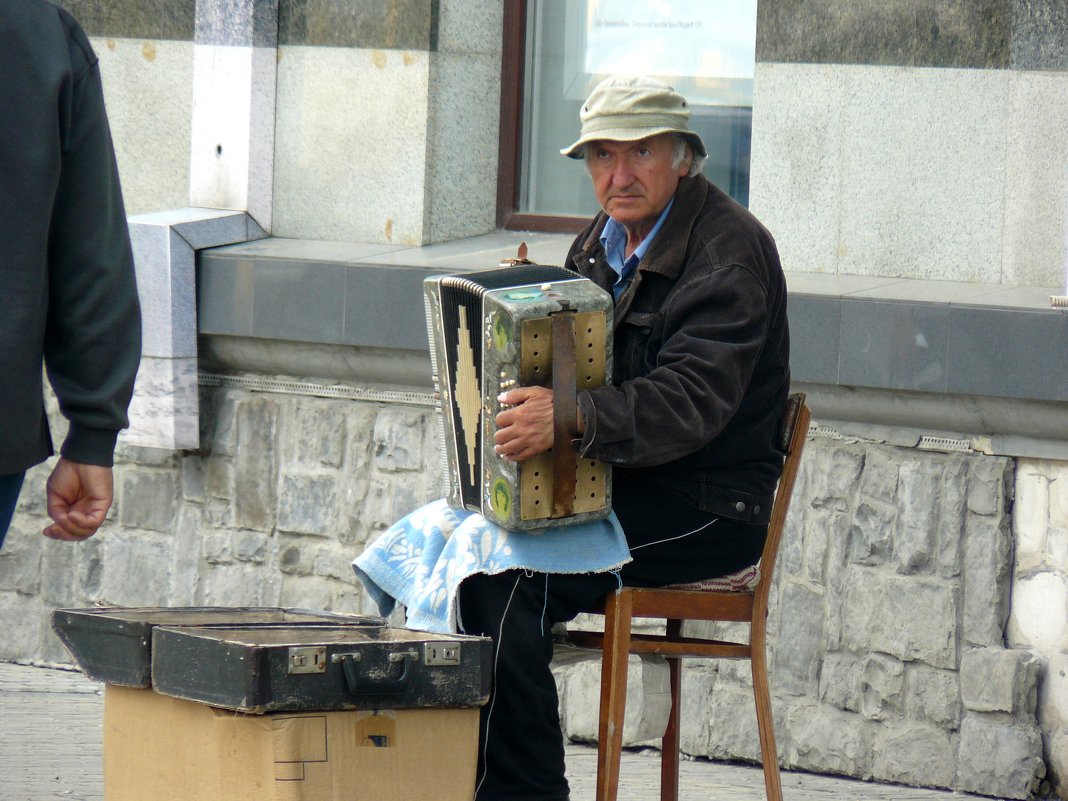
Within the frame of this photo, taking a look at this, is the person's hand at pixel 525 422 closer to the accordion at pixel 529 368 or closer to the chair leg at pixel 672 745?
the accordion at pixel 529 368

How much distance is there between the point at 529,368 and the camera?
10.8 feet

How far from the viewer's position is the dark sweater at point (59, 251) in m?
2.56

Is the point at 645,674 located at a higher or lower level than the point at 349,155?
lower

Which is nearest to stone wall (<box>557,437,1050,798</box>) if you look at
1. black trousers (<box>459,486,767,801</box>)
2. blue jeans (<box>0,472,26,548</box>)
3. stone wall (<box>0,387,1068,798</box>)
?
stone wall (<box>0,387,1068,798</box>)

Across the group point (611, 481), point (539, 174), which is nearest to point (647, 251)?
point (611, 481)

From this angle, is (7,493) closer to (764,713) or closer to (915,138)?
(764,713)

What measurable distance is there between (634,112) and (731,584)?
40.5 inches

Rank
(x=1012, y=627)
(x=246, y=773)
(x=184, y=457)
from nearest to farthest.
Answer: (x=246, y=773)
(x=1012, y=627)
(x=184, y=457)

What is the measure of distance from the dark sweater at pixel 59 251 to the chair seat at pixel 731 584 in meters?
1.35

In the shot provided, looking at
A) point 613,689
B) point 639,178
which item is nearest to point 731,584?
point 613,689

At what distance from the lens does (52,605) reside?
5879 mm

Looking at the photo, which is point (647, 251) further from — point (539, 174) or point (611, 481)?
point (539, 174)

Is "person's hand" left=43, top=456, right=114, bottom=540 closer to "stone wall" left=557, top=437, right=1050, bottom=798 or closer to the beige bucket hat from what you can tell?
the beige bucket hat

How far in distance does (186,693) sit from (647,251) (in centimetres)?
134
